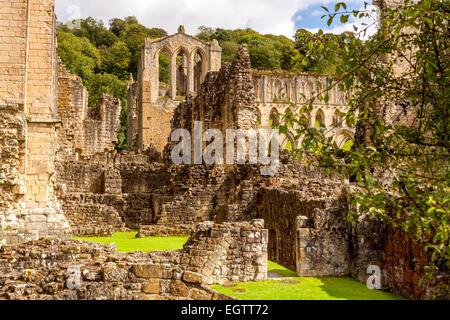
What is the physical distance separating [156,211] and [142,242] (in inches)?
174

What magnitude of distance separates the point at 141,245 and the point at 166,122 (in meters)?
27.9

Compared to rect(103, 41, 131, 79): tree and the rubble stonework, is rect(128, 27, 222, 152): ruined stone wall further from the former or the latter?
rect(103, 41, 131, 79): tree

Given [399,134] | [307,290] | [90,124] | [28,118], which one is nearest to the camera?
[399,134]

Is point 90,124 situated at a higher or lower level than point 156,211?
higher

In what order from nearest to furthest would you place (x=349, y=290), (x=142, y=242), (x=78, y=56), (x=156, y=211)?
1. (x=349, y=290)
2. (x=142, y=242)
3. (x=156, y=211)
4. (x=78, y=56)

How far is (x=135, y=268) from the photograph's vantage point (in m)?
6.09

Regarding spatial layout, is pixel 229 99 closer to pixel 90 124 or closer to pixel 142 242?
pixel 142 242

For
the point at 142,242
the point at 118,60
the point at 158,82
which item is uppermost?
the point at 118,60

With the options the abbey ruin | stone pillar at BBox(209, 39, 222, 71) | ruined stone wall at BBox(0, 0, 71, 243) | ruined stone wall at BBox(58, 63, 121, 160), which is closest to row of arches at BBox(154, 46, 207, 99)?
stone pillar at BBox(209, 39, 222, 71)

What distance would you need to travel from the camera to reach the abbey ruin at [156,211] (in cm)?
631

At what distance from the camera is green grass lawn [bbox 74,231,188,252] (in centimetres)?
1245

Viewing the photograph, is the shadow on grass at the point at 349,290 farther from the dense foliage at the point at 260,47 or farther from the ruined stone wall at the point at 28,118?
the dense foliage at the point at 260,47

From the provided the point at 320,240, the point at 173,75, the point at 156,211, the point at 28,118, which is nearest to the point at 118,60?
the point at 173,75
